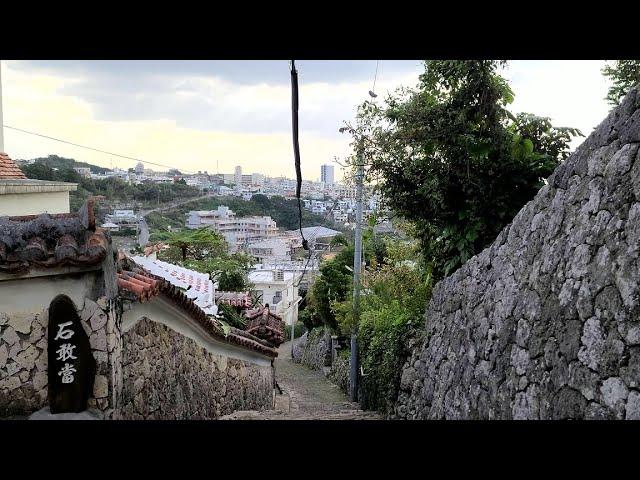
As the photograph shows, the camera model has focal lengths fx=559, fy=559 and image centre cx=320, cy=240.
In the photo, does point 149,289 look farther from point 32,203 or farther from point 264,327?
point 264,327

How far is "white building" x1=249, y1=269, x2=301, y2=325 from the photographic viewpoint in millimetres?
16237

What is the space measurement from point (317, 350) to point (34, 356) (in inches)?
491

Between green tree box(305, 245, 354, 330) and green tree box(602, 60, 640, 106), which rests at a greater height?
green tree box(602, 60, 640, 106)

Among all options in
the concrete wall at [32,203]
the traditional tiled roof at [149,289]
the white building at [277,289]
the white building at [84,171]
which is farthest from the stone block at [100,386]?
the white building at [277,289]

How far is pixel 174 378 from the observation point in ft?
14.0

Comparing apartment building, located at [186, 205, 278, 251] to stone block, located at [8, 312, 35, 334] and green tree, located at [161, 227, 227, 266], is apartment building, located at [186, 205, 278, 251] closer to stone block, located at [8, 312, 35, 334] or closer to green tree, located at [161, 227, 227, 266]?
green tree, located at [161, 227, 227, 266]

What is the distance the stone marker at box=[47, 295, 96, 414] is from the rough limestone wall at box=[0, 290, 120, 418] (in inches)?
1.9

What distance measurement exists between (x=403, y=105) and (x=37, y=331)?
385 cm

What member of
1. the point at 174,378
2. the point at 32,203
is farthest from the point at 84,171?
the point at 174,378

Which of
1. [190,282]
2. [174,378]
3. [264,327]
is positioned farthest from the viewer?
[264,327]

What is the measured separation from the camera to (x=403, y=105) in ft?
17.5

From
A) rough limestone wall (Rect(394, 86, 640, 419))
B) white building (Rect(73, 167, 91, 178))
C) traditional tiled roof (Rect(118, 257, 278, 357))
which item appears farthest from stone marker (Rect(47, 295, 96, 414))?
white building (Rect(73, 167, 91, 178))
